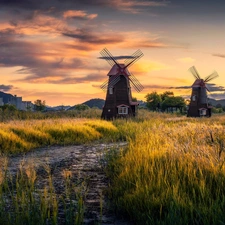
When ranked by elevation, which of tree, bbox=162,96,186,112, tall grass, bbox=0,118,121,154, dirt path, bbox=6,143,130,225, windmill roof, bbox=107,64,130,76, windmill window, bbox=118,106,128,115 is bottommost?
dirt path, bbox=6,143,130,225

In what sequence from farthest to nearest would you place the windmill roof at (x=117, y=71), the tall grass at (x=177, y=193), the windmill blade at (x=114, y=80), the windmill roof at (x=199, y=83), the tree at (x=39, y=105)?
the tree at (x=39, y=105) → the windmill roof at (x=199, y=83) → the windmill roof at (x=117, y=71) → the windmill blade at (x=114, y=80) → the tall grass at (x=177, y=193)

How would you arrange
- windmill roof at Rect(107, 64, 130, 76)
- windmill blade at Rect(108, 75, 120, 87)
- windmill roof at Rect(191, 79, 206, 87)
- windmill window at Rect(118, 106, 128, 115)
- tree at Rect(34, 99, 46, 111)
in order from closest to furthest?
windmill blade at Rect(108, 75, 120, 87), windmill roof at Rect(107, 64, 130, 76), windmill window at Rect(118, 106, 128, 115), windmill roof at Rect(191, 79, 206, 87), tree at Rect(34, 99, 46, 111)

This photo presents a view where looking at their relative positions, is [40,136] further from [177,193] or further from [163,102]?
[163,102]

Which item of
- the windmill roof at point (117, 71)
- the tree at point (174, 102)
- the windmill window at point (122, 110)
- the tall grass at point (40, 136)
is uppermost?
the windmill roof at point (117, 71)

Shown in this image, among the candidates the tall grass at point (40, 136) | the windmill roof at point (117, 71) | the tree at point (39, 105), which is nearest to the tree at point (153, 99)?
the tree at point (39, 105)

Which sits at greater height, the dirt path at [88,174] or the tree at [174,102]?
the tree at [174,102]

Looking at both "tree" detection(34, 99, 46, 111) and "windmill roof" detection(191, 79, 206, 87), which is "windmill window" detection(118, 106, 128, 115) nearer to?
"windmill roof" detection(191, 79, 206, 87)

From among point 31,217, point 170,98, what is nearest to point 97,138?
point 31,217

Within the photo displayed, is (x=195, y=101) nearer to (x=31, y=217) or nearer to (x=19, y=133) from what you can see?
(x=19, y=133)

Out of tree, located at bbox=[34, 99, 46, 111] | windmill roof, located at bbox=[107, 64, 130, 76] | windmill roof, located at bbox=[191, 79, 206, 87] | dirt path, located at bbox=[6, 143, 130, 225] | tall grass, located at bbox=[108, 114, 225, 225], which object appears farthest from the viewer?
tree, located at bbox=[34, 99, 46, 111]

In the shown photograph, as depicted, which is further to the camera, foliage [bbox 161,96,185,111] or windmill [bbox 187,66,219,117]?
foliage [bbox 161,96,185,111]

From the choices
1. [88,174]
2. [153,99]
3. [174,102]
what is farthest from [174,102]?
[88,174]

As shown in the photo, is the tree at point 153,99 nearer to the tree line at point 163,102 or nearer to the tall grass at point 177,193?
the tree line at point 163,102

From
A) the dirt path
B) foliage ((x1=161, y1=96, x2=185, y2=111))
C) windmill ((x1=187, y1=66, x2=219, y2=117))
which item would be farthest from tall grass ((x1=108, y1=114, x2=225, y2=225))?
foliage ((x1=161, y1=96, x2=185, y2=111))
